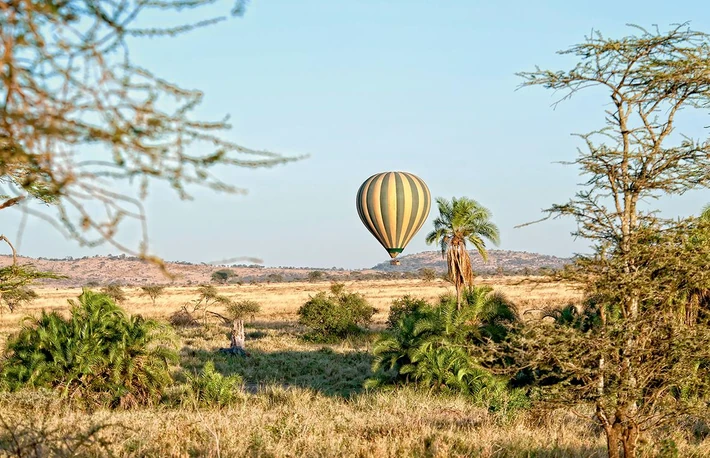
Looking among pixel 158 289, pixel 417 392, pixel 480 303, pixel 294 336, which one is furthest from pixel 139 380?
pixel 158 289

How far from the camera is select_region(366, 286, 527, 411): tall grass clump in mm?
16688

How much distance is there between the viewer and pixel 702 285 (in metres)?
8.46

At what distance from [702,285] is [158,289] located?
209 feet

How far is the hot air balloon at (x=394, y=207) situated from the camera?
44.1m

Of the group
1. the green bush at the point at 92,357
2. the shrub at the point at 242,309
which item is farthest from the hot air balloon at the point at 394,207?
the green bush at the point at 92,357

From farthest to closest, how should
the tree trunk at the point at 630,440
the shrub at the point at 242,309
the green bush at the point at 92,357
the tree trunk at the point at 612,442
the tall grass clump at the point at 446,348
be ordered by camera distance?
the shrub at the point at 242,309 < the tall grass clump at the point at 446,348 < the green bush at the point at 92,357 < the tree trunk at the point at 630,440 < the tree trunk at the point at 612,442

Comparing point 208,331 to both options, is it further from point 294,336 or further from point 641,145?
point 641,145

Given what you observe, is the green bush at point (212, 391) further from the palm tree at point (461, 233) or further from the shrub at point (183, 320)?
the shrub at point (183, 320)

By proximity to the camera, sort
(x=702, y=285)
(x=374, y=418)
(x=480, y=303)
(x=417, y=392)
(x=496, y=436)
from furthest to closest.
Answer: (x=480, y=303), (x=417, y=392), (x=374, y=418), (x=496, y=436), (x=702, y=285)

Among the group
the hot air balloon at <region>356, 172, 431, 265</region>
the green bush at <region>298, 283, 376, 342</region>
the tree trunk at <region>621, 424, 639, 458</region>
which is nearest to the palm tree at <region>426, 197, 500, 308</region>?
the green bush at <region>298, 283, 376, 342</region>

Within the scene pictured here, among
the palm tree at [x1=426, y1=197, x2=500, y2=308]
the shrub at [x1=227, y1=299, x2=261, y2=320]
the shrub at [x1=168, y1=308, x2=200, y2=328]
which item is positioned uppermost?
the palm tree at [x1=426, y1=197, x2=500, y2=308]

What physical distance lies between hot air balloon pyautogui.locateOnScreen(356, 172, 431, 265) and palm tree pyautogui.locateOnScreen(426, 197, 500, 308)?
13.9 m

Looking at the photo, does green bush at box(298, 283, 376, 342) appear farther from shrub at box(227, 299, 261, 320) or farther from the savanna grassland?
the savanna grassland

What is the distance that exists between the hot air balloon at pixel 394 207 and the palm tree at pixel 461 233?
13906 mm
